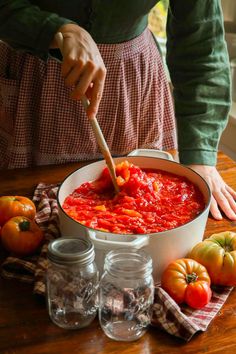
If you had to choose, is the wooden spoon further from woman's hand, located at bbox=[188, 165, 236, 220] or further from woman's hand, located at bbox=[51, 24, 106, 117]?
woman's hand, located at bbox=[188, 165, 236, 220]

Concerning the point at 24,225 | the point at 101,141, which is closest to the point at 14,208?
the point at 24,225

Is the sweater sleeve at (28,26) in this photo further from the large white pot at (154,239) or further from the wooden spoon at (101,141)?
the large white pot at (154,239)

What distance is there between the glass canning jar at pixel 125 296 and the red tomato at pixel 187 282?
0.06 m

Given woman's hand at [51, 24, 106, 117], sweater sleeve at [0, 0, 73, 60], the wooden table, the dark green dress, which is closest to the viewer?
the wooden table

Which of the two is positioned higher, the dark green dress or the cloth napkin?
the dark green dress

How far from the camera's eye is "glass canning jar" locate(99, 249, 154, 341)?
938 mm

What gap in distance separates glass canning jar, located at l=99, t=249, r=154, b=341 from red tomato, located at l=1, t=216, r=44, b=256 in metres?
0.24

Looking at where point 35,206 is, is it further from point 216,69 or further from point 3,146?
point 216,69

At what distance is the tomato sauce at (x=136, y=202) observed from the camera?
1096mm

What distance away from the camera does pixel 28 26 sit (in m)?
1.26

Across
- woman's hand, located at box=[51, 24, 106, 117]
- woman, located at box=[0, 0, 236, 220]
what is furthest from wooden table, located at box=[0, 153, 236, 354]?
woman, located at box=[0, 0, 236, 220]

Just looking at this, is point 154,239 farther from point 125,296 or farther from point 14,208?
point 14,208

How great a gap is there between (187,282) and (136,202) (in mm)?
228

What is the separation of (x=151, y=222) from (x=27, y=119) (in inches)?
24.0
